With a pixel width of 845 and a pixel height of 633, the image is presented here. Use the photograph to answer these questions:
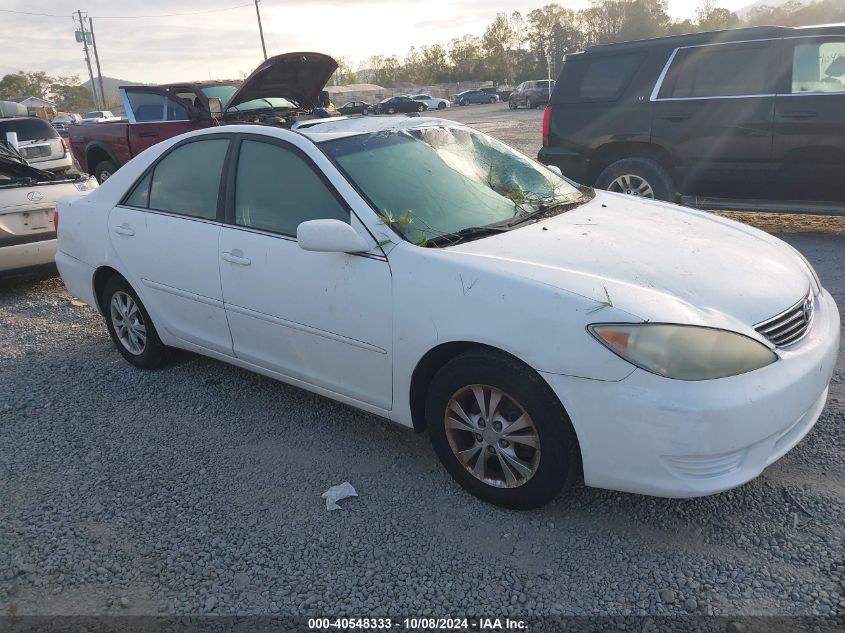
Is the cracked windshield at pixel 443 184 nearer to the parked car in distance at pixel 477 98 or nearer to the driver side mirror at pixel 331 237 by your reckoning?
the driver side mirror at pixel 331 237

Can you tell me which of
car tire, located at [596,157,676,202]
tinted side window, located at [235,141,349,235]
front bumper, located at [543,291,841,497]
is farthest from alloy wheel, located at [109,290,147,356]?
car tire, located at [596,157,676,202]

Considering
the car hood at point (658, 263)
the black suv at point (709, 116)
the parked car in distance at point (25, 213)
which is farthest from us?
the parked car in distance at point (25, 213)

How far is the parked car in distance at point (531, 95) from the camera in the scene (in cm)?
4178

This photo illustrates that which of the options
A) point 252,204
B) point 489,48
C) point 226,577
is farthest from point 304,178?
point 489,48

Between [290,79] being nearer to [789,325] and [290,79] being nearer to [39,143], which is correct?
[39,143]

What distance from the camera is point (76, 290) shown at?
498 centimetres

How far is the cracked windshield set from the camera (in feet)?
10.5

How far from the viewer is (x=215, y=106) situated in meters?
9.68

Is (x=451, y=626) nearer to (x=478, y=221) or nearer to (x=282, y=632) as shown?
(x=282, y=632)

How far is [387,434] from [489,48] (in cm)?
10107

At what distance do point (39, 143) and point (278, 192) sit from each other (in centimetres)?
774

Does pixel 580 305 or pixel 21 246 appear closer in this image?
pixel 580 305

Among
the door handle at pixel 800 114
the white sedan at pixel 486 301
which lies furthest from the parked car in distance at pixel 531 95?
the white sedan at pixel 486 301

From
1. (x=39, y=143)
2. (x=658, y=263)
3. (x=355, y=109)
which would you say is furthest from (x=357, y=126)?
(x=355, y=109)
